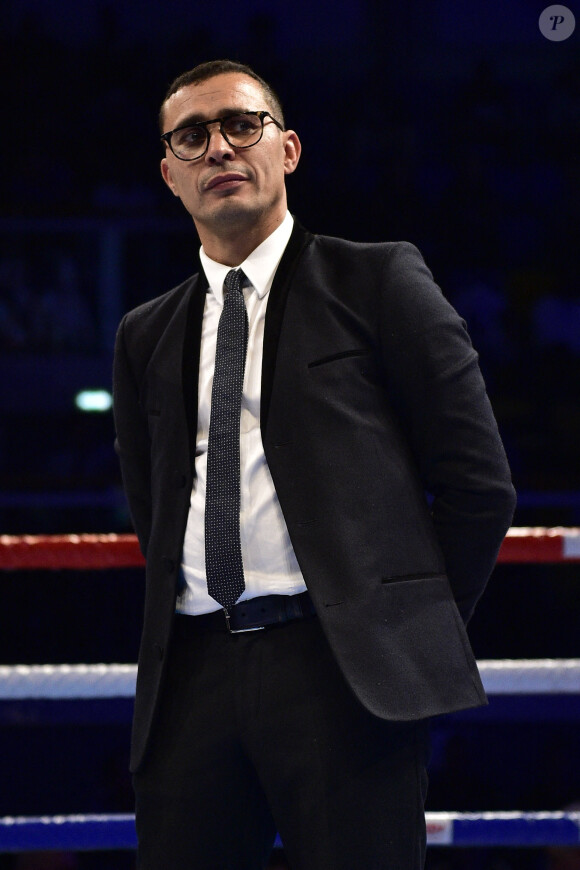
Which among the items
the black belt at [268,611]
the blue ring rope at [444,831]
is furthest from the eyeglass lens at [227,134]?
the blue ring rope at [444,831]

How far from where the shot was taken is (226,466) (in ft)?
3.85

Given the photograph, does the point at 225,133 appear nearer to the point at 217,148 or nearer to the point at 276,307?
the point at 217,148

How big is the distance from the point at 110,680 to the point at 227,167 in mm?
811

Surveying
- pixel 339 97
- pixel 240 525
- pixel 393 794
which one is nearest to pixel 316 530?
pixel 240 525

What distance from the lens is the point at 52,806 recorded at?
3.60m

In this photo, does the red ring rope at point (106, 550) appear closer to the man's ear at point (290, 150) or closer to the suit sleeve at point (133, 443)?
the suit sleeve at point (133, 443)

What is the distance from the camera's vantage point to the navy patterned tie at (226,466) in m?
1.13

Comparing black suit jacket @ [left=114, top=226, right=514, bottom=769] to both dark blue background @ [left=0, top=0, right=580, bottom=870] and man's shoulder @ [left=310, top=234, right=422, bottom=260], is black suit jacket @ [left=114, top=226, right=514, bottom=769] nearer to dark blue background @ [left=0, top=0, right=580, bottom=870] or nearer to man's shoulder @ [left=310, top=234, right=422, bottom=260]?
man's shoulder @ [left=310, top=234, right=422, bottom=260]

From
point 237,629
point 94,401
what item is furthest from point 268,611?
point 94,401

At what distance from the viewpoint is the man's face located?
128cm

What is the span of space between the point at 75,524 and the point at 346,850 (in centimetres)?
322

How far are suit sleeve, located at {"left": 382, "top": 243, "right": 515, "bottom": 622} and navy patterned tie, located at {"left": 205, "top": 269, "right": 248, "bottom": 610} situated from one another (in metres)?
0.18

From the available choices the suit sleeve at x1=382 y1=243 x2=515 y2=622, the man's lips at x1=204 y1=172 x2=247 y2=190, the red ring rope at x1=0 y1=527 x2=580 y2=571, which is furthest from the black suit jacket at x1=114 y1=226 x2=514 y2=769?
the red ring rope at x1=0 y1=527 x2=580 y2=571

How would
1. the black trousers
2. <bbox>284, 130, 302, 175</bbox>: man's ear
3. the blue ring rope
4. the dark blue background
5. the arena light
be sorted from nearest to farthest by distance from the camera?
the black trousers, <bbox>284, 130, 302, 175</bbox>: man's ear, the blue ring rope, the dark blue background, the arena light
